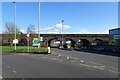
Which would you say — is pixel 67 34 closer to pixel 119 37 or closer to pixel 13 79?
pixel 119 37

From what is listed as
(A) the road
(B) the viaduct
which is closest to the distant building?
(B) the viaduct

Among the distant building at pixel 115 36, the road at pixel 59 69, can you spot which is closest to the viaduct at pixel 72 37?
the distant building at pixel 115 36

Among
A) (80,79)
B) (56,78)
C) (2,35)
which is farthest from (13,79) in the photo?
(2,35)

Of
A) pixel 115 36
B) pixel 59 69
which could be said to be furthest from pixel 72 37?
pixel 59 69

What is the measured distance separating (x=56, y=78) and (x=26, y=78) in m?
1.49

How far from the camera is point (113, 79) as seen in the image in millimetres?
14219

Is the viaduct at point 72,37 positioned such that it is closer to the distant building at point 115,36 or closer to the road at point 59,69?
the distant building at point 115,36

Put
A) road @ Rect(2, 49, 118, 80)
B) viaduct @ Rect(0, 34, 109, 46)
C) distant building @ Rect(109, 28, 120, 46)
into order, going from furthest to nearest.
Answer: viaduct @ Rect(0, 34, 109, 46)
distant building @ Rect(109, 28, 120, 46)
road @ Rect(2, 49, 118, 80)

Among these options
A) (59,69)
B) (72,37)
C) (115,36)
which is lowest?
(59,69)

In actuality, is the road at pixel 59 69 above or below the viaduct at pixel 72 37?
below

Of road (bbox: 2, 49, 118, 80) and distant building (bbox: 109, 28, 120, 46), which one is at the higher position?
distant building (bbox: 109, 28, 120, 46)

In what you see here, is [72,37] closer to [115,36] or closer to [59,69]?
[115,36]

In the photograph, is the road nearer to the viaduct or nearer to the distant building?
the distant building

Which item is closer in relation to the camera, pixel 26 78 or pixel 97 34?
pixel 26 78
